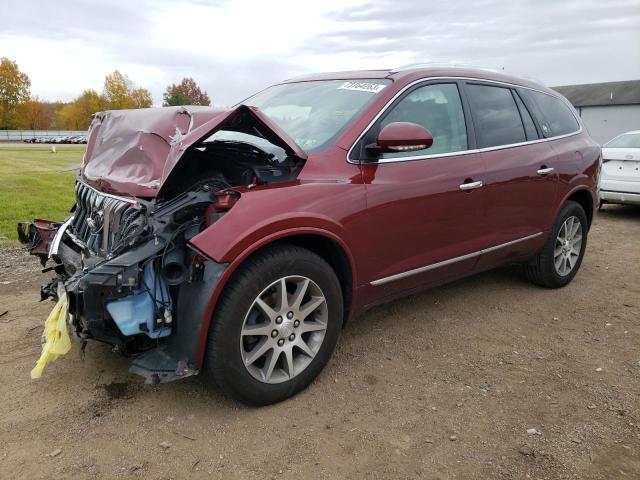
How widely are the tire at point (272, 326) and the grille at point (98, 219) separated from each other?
2.72ft

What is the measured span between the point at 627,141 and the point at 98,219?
9.26 metres

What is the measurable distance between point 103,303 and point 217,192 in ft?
2.57

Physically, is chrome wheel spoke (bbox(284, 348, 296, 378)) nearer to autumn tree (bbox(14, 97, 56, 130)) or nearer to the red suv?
the red suv

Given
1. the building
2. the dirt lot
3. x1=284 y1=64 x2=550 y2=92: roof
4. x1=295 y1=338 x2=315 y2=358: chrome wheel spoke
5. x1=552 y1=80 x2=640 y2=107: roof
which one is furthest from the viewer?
x1=552 y1=80 x2=640 y2=107: roof

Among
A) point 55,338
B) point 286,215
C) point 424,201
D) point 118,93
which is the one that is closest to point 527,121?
point 424,201

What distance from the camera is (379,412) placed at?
289 centimetres

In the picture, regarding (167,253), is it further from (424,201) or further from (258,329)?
(424,201)

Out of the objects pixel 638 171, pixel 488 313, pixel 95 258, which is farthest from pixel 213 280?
pixel 638 171

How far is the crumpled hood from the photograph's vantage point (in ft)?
9.03

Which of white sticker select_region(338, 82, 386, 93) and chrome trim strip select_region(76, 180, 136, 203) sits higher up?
white sticker select_region(338, 82, 386, 93)

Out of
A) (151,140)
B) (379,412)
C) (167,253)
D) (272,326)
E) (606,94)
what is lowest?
(379,412)

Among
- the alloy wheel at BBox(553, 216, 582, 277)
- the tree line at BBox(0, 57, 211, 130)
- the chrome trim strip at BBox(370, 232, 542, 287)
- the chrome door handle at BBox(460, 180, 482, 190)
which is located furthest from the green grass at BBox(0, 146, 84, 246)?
the tree line at BBox(0, 57, 211, 130)

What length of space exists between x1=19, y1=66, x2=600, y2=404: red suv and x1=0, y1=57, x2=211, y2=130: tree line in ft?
240

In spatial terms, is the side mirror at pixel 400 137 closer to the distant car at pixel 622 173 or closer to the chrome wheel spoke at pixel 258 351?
the chrome wheel spoke at pixel 258 351
